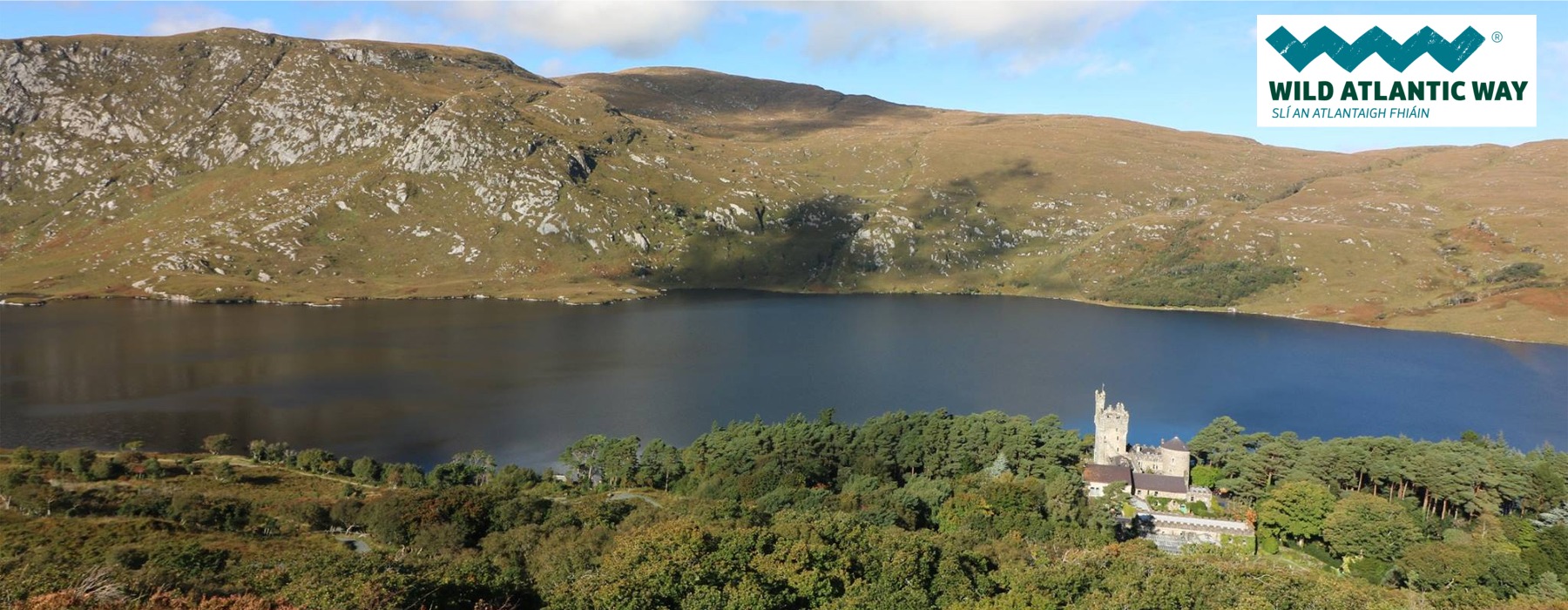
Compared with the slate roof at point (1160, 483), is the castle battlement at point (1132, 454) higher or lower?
higher

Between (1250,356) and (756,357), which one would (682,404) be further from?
(1250,356)

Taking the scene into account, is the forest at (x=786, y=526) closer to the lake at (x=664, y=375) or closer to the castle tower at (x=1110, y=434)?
the castle tower at (x=1110, y=434)

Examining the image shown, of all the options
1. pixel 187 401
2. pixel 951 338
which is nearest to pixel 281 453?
pixel 187 401

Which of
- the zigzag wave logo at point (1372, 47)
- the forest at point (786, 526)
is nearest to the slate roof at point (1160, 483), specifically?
the forest at point (786, 526)

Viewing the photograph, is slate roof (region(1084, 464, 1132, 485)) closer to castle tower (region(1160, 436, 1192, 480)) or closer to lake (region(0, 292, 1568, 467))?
castle tower (region(1160, 436, 1192, 480))

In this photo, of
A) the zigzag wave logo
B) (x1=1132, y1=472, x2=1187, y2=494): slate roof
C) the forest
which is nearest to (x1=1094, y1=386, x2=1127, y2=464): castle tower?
the forest

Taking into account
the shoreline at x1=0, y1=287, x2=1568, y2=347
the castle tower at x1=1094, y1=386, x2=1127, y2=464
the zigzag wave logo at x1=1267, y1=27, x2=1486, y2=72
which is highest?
the zigzag wave logo at x1=1267, y1=27, x2=1486, y2=72
